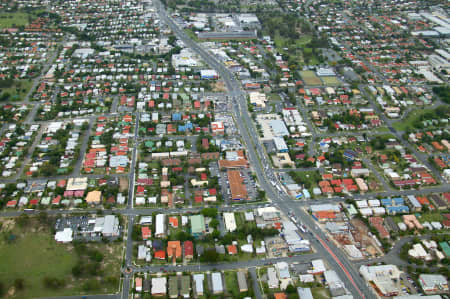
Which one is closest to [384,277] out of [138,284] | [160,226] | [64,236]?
[160,226]

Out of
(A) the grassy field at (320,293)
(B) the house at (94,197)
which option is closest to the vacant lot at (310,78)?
(A) the grassy field at (320,293)

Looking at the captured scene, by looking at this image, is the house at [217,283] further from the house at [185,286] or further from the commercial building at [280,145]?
the commercial building at [280,145]

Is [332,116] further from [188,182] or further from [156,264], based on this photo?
[156,264]

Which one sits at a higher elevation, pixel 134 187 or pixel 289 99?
pixel 289 99

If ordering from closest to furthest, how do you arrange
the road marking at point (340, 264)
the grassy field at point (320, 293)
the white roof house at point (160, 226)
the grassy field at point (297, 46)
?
the grassy field at point (320, 293), the road marking at point (340, 264), the white roof house at point (160, 226), the grassy field at point (297, 46)

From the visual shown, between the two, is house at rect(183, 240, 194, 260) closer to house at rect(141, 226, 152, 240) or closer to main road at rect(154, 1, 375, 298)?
house at rect(141, 226, 152, 240)

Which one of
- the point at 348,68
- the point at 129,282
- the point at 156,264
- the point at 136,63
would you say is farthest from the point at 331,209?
the point at 136,63
